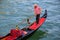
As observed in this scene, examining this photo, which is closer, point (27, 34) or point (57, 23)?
point (27, 34)

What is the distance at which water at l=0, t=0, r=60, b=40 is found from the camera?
56.8 ft

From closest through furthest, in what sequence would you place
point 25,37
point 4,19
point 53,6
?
point 25,37 < point 4,19 < point 53,6

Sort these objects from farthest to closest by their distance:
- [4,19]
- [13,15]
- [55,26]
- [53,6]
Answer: [53,6] < [13,15] < [4,19] < [55,26]

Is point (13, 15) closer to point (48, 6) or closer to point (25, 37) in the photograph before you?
point (48, 6)

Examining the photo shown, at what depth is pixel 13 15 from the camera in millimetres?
21562

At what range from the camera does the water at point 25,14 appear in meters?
17.3

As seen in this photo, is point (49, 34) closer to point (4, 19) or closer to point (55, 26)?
point (55, 26)

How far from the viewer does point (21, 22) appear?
19.2 m

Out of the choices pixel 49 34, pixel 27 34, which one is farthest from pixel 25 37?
pixel 49 34

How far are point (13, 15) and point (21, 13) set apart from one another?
3.15 ft

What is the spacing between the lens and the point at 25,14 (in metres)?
21.6

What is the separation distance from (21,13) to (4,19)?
2.45 m

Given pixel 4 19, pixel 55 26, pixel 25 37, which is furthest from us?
pixel 4 19

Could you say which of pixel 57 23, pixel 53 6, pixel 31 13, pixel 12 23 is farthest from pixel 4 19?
pixel 53 6
